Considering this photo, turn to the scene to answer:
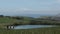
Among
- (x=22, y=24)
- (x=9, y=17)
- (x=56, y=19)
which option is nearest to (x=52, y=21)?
(x=56, y=19)

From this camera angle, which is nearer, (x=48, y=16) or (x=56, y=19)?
(x=48, y=16)

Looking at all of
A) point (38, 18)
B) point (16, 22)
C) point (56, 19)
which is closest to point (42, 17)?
point (38, 18)

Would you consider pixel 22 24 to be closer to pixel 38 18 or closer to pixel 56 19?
pixel 38 18

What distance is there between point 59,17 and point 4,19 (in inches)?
256

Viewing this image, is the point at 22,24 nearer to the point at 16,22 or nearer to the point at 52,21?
the point at 16,22

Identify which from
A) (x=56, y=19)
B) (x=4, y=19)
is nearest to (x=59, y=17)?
(x=56, y=19)

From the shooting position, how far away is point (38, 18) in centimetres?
2078

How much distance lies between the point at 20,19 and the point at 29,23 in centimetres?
122

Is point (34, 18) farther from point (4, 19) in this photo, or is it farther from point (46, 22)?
point (4, 19)

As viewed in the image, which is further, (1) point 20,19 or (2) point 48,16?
(1) point 20,19

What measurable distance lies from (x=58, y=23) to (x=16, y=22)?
5.01 meters

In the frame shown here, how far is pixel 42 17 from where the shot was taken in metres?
20.7

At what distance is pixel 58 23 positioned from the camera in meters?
20.9

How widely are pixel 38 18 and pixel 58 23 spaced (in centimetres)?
247
